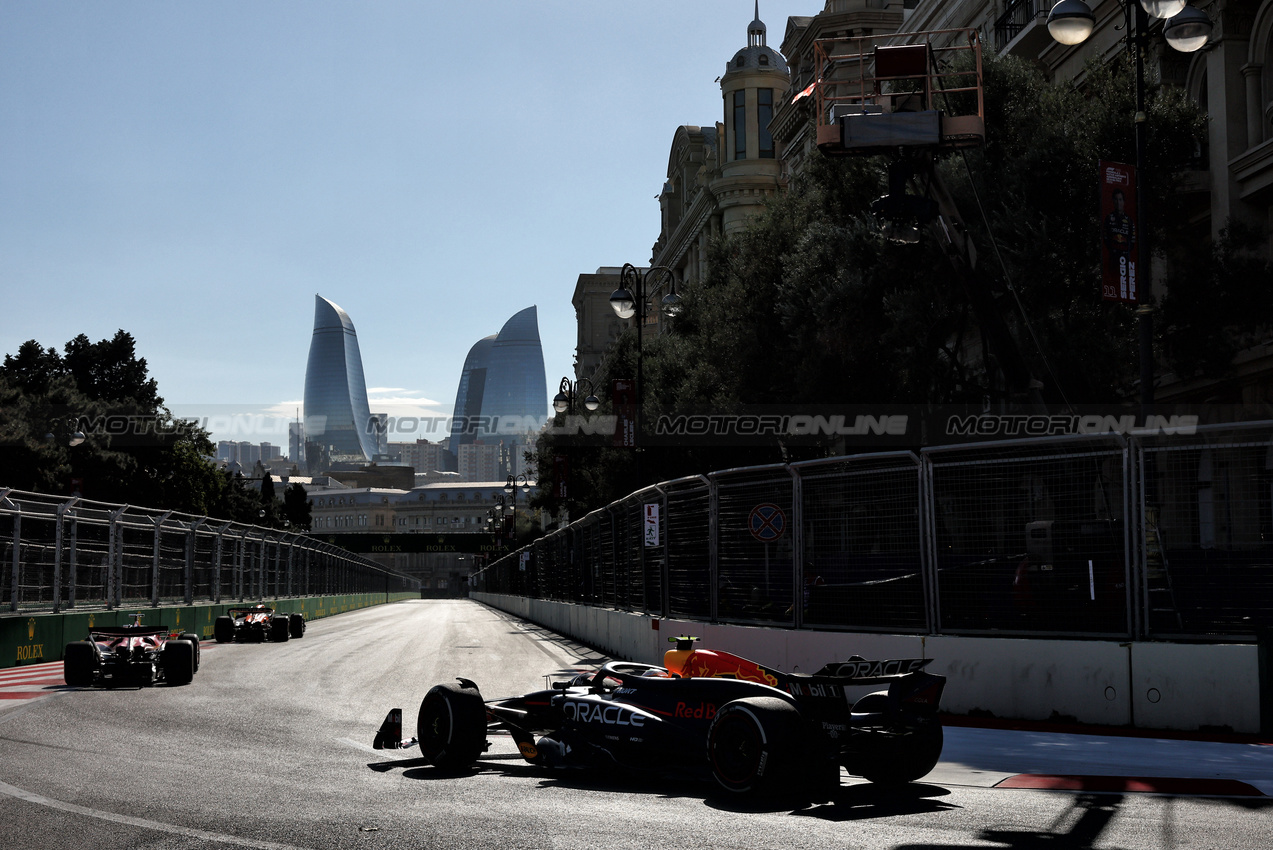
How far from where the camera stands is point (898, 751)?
23.5ft

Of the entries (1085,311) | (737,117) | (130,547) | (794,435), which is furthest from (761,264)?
(737,117)

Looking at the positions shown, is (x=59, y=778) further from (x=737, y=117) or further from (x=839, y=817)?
(x=737, y=117)

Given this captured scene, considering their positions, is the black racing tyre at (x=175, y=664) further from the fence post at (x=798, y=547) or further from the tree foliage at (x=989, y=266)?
the tree foliage at (x=989, y=266)

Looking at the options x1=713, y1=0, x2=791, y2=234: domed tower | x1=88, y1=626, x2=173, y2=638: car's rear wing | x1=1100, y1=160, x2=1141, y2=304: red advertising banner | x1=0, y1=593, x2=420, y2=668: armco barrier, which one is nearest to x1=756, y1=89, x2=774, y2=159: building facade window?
x1=713, y1=0, x2=791, y2=234: domed tower

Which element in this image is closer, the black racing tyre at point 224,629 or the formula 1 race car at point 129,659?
the formula 1 race car at point 129,659

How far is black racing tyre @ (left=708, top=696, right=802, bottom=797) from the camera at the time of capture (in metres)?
6.68

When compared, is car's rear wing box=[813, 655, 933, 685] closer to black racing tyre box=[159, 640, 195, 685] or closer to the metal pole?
the metal pole

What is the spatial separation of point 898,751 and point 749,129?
53.0 metres

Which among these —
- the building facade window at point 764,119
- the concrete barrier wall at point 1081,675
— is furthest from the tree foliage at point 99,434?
the building facade window at point 764,119

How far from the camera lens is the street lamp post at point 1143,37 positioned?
514 inches

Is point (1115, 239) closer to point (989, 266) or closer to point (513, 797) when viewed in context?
point (989, 266)

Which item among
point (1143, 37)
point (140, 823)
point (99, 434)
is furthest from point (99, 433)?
point (140, 823)

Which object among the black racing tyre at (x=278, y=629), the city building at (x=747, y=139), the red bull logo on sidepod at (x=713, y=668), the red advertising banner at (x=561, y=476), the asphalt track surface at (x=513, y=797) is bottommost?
the black racing tyre at (x=278, y=629)

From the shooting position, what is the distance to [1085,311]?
21078 millimetres
